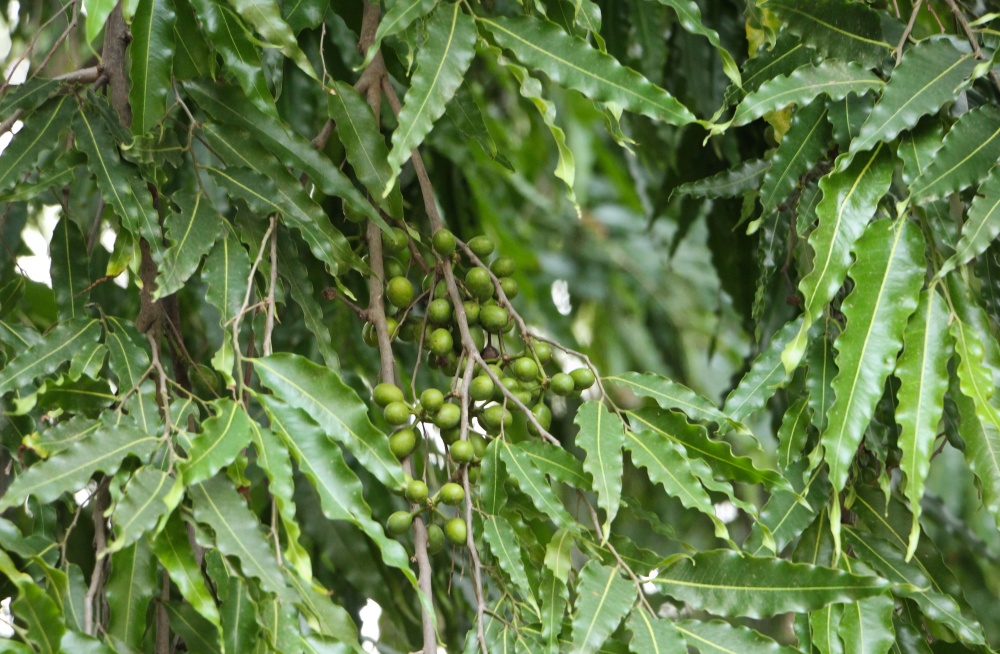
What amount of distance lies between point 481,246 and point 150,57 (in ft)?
Answer: 1.26

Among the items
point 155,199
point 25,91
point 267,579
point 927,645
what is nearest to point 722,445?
point 927,645

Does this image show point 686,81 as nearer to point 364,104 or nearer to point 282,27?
point 364,104

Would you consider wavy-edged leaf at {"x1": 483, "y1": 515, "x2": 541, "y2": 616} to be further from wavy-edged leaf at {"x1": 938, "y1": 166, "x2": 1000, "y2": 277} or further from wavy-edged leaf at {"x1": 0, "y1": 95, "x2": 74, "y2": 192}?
wavy-edged leaf at {"x1": 0, "y1": 95, "x2": 74, "y2": 192}

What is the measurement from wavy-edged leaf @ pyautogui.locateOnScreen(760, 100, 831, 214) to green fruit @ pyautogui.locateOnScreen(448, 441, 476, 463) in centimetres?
36

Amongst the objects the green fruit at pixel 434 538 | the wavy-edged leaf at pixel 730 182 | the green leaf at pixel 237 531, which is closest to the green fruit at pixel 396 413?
the green fruit at pixel 434 538

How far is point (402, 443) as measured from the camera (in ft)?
3.10

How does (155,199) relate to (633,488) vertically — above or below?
above

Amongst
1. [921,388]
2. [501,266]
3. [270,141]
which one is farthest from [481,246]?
[921,388]

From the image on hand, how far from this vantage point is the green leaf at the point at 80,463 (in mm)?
738

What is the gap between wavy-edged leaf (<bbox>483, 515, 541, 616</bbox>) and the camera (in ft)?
2.81

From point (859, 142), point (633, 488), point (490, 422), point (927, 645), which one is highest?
point (859, 142)

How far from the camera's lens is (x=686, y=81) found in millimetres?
1547

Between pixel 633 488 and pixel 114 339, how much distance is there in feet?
4.34

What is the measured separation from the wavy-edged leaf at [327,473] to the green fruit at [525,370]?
0.26 meters
